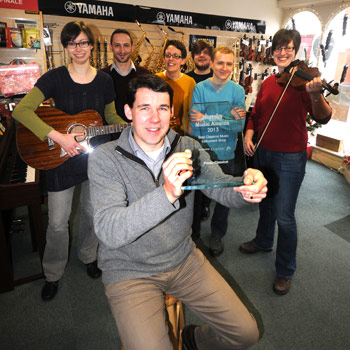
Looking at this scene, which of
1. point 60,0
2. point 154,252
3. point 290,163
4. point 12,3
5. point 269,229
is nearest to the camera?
point 154,252

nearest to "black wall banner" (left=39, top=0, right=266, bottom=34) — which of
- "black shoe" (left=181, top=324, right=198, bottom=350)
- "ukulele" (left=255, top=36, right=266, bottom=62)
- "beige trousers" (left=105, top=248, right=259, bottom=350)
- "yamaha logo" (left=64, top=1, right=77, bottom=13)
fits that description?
"yamaha logo" (left=64, top=1, right=77, bottom=13)

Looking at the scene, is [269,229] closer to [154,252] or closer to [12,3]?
[154,252]

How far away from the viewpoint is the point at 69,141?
1983mm

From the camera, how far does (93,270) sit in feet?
8.02

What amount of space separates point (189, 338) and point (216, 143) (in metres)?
1.23

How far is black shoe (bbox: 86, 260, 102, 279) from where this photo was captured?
2.43m

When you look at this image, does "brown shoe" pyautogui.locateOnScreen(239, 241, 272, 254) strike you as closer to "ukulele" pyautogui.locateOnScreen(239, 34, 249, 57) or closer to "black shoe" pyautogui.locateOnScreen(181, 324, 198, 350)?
"black shoe" pyautogui.locateOnScreen(181, 324, 198, 350)

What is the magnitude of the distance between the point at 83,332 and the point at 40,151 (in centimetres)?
137

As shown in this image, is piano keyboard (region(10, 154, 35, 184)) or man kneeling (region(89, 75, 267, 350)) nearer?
man kneeling (region(89, 75, 267, 350))

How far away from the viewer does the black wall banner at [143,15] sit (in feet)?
13.1

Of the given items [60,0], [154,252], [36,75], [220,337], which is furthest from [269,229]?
[60,0]

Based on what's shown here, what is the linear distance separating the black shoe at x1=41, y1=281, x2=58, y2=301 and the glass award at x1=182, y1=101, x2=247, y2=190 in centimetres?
178

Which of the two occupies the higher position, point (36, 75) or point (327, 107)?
point (36, 75)

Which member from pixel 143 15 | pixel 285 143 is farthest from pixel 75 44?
pixel 143 15
